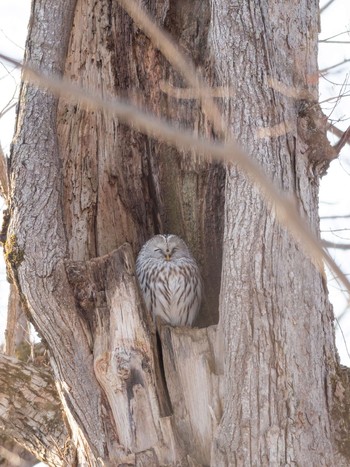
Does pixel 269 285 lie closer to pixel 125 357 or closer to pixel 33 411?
pixel 125 357

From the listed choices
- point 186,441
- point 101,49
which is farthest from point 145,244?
point 186,441

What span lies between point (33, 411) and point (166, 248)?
1.42 metres

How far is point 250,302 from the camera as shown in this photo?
384 centimetres

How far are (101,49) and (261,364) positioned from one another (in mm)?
2627

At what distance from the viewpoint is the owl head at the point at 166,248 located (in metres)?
5.29

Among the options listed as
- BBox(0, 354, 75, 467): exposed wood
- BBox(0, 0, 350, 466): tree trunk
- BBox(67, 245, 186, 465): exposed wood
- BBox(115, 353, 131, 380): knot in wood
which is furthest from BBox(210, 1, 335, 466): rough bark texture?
BBox(0, 354, 75, 467): exposed wood

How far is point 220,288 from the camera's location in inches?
173

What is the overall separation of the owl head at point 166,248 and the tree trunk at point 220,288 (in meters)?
0.29

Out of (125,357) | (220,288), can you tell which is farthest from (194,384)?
(220,288)

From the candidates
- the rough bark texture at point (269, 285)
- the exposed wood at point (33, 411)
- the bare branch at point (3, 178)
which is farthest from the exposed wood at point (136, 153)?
the exposed wood at point (33, 411)

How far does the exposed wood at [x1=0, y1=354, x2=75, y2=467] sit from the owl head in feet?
3.86

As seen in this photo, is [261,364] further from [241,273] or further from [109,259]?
[109,259]

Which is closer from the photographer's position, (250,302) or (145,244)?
(250,302)

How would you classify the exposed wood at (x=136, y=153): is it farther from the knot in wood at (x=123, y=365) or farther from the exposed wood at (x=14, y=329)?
the exposed wood at (x=14, y=329)
